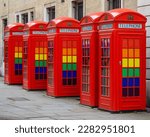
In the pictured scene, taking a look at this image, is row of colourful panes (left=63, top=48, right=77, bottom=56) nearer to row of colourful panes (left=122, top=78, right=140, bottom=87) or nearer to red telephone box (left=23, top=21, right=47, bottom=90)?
red telephone box (left=23, top=21, right=47, bottom=90)

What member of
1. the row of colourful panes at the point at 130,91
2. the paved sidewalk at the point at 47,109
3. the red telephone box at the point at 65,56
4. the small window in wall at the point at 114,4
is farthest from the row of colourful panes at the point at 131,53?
the small window in wall at the point at 114,4

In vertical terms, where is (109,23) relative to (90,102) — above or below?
above

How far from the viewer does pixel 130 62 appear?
43.0 feet

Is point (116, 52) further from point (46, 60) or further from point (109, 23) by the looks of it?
point (46, 60)

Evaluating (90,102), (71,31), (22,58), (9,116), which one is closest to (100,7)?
(71,31)

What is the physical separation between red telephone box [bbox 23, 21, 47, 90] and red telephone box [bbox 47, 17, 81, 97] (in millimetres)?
2078

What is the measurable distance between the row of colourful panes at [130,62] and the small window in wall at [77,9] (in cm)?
827

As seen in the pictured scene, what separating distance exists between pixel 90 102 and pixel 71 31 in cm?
342

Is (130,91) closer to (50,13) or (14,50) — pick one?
(14,50)

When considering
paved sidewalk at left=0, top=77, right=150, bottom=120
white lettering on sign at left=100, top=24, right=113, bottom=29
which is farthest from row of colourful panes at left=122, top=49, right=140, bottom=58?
paved sidewalk at left=0, top=77, right=150, bottom=120

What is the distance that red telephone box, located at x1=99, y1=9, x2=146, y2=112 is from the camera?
12.9 m

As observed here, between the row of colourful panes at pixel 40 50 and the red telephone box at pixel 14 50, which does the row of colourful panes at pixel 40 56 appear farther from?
the red telephone box at pixel 14 50

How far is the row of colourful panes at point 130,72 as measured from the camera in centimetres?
1301

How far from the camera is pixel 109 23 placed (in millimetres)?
13062
